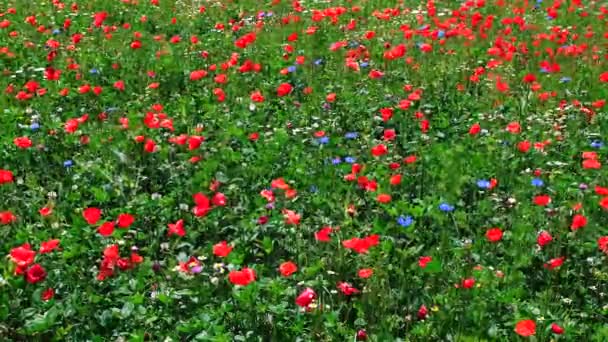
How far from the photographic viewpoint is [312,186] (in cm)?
451

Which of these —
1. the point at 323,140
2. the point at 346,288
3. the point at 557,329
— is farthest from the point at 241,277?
the point at 323,140

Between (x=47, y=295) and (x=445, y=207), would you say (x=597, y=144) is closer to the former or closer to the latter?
(x=445, y=207)

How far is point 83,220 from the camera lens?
4.11m

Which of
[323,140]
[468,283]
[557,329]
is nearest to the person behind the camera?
[557,329]

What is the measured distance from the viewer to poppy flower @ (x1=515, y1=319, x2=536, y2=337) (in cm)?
307

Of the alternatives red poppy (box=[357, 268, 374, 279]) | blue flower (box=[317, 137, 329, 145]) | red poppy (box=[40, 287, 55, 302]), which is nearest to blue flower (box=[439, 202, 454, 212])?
red poppy (box=[357, 268, 374, 279])

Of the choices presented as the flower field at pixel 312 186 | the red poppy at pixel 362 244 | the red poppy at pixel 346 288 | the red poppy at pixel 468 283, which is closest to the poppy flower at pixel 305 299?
the flower field at pixel 312 186

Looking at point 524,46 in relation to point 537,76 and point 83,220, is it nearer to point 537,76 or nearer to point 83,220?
point 537,76

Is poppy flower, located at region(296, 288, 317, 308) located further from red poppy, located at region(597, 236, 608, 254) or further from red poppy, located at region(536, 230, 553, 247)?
red poppy, located at region(597, 236, 608, 254)

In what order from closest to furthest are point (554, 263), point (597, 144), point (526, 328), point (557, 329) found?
1. point (526, 328)
2. point (557, 329)
3. point (554, 263)
4. point (597, 144)

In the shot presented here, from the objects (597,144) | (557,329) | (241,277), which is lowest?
(597,144)

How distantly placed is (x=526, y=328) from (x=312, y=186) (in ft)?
5.87

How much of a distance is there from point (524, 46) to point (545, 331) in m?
4.08

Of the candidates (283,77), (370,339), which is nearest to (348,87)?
(283,77)
